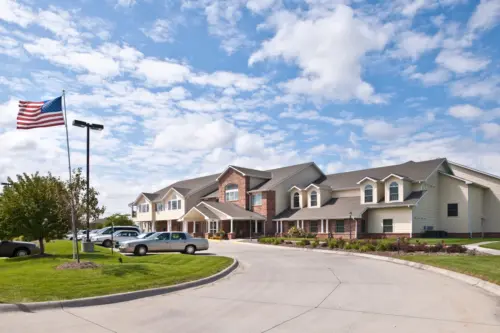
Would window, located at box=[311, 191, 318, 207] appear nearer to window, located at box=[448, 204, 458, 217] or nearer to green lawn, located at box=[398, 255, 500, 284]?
window, located at box=[448, 204, 458, 217]

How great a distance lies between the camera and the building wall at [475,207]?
3934cm

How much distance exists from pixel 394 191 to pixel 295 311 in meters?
34.1

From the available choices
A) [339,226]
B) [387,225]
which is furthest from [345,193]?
[387,225]

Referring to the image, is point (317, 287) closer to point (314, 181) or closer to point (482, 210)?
point (482, 210)

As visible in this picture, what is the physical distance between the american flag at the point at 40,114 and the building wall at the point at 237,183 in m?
35.8

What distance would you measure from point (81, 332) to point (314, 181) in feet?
156

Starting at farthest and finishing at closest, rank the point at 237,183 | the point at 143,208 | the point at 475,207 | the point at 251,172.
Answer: the point at 143,208 < the point at 251,172 < the point at 237,183 < the point at 475,207

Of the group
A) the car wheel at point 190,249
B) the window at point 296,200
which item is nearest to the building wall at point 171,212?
the window at point 296,200

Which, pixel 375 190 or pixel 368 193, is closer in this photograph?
pixel 375 190

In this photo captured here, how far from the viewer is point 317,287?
505 inches

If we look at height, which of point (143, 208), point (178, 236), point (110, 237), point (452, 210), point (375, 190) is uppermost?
point (375, 190)

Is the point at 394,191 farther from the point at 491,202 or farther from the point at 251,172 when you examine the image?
the point at 251,172

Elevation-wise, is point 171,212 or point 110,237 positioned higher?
point 171,212

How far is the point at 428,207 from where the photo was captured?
4016 centimetres
